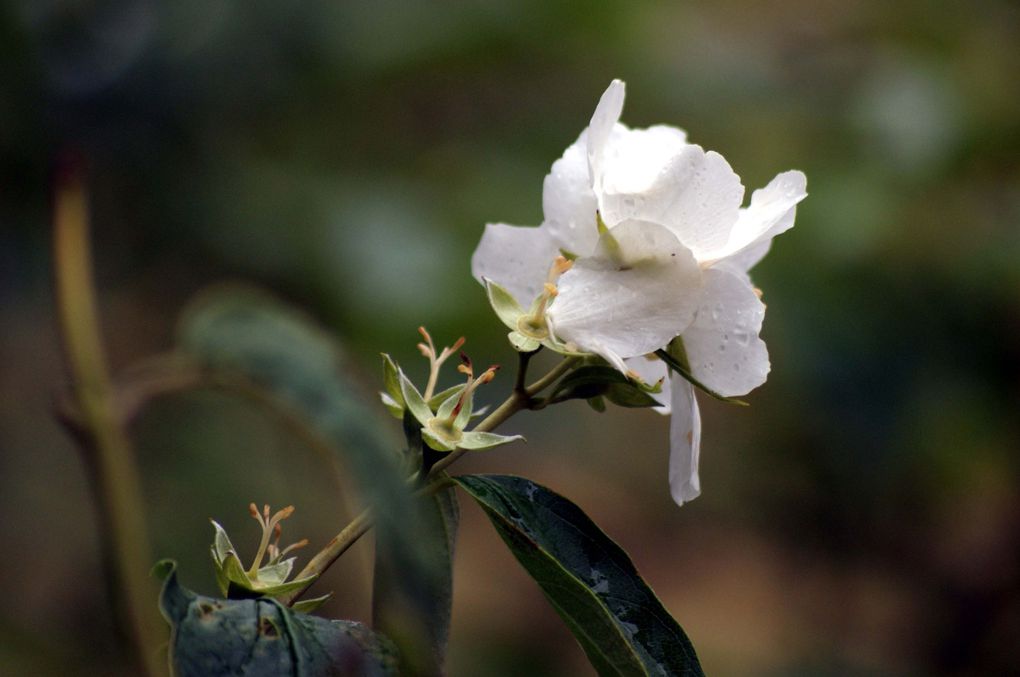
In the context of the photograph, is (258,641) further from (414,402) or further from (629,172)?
(629,172)

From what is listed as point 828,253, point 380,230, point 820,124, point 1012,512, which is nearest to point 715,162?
point 380,230

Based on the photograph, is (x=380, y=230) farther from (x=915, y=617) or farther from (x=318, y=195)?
(x=915, y=617)

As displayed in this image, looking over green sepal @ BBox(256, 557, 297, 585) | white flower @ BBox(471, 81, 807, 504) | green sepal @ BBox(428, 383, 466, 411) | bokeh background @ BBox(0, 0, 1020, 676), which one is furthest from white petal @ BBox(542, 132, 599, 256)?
bokeh background @ BBox(0, 0, 1020, 676)

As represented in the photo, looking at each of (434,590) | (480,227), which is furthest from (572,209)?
(480,227)

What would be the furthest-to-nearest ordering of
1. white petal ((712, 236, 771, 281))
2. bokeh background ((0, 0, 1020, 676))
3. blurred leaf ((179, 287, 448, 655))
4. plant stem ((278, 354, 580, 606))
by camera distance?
bokeh background ((0, 0, 1020, 676))
white petal ((712, 236, 771, 281))
plant stem ((278, 354, 580, 606))
blurred leaf ((179, 287, 448, 655))

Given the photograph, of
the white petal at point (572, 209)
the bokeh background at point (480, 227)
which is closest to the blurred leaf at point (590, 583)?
the white petal at point (572, 209)

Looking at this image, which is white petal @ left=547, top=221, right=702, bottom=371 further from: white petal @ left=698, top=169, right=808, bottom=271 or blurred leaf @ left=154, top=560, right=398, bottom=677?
blurred leaf @ left=154, top=560, right=398, bottom=677
